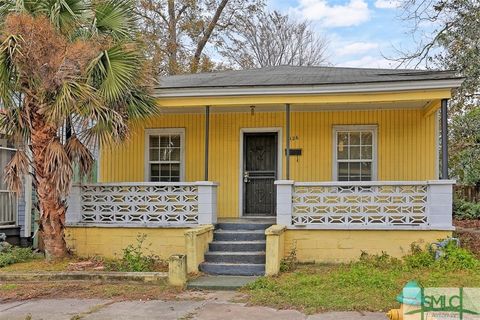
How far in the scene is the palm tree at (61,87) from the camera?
864 centimetres

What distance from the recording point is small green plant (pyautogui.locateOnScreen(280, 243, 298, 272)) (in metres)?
9.32

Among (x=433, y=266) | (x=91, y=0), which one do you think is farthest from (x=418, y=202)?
(x=91, y=0)

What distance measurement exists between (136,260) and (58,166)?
7.39 ft

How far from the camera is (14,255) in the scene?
34.5 feet

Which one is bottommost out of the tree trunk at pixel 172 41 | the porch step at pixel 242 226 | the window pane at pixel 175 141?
the porch step at pixel 242 226

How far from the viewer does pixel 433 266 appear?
896 centimetres

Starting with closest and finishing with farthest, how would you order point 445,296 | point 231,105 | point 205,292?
point 445,296
point 205,292
point 231,105

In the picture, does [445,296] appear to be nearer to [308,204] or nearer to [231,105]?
[308,204]

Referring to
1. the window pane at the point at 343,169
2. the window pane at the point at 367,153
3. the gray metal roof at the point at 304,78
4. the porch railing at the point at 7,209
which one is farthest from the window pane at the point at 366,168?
the porch railing at the point at 7,209

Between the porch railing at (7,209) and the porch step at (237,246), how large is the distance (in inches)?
204

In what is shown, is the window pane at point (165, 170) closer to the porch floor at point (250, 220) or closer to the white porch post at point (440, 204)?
the porch floor at point (250, 220)

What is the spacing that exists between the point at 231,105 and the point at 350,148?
306 cm

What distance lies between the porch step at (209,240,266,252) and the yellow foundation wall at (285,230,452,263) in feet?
1.89

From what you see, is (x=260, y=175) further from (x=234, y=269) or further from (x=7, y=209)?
(x=7, y=209)
